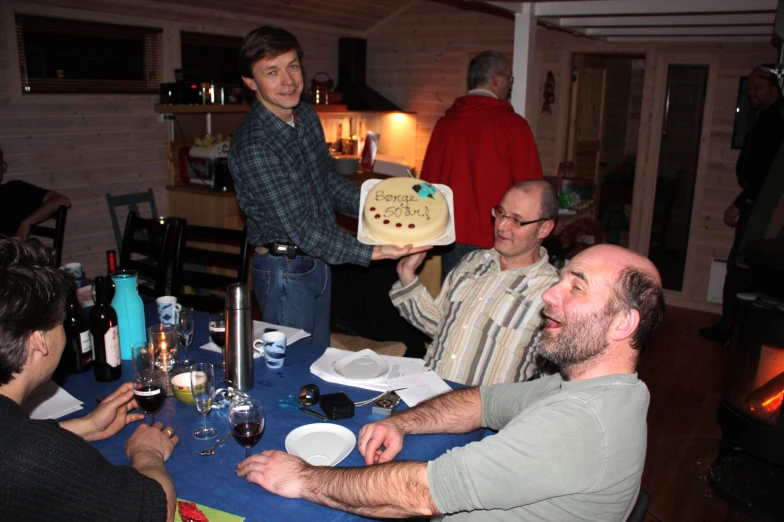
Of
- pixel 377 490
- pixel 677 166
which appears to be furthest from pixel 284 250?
pixel 677 166

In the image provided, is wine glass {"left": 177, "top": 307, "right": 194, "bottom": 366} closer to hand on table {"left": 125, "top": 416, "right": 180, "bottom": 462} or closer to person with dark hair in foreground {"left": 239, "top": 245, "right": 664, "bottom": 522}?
hand on table {"left": 125, "top": 416, "right": 180, "bottom": 462}

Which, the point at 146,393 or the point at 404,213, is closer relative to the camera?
the point at 146,393

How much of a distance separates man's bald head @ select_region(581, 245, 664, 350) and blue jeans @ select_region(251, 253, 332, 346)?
1.37 metres

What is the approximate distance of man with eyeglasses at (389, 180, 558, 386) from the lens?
6.97 ft

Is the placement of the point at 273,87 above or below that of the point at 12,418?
above

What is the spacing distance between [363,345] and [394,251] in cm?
101

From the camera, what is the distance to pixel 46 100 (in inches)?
172

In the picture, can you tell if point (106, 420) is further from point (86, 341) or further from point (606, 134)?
point (606, 134)

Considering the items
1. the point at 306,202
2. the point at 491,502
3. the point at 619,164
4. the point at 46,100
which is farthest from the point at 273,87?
the point at 619,164

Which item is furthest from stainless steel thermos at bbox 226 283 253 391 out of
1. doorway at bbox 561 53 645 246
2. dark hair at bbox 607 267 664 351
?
doorway at bbox 561 53 645 246

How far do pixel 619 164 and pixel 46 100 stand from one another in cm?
596

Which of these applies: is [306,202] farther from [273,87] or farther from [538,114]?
[538,114]

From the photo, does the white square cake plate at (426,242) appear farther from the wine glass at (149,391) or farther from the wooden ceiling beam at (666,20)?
the wooden ceiling beam at (666,20)

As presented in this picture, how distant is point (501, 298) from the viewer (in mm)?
2170
